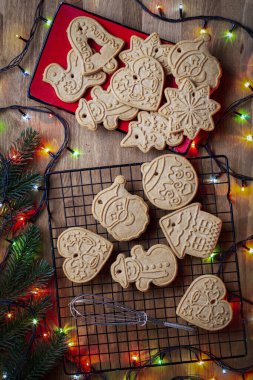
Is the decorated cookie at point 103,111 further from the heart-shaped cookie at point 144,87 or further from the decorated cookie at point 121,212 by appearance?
the decorated cookie at point 121,212

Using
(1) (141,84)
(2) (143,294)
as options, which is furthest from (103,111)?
(2) (143,294)

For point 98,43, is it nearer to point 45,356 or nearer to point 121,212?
point 121,212

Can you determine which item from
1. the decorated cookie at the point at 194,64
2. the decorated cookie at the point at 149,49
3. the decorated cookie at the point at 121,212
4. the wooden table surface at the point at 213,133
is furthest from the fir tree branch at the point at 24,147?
the decorated cookie at the point at 194,64

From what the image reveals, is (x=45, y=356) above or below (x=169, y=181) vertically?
below

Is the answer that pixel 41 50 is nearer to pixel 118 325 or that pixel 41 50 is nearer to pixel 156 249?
pixel 156 249

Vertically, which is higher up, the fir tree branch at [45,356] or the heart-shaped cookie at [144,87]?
the heart-shaped cookie at [144,87]

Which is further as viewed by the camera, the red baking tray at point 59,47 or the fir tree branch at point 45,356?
the red baking tray at point 59,47
